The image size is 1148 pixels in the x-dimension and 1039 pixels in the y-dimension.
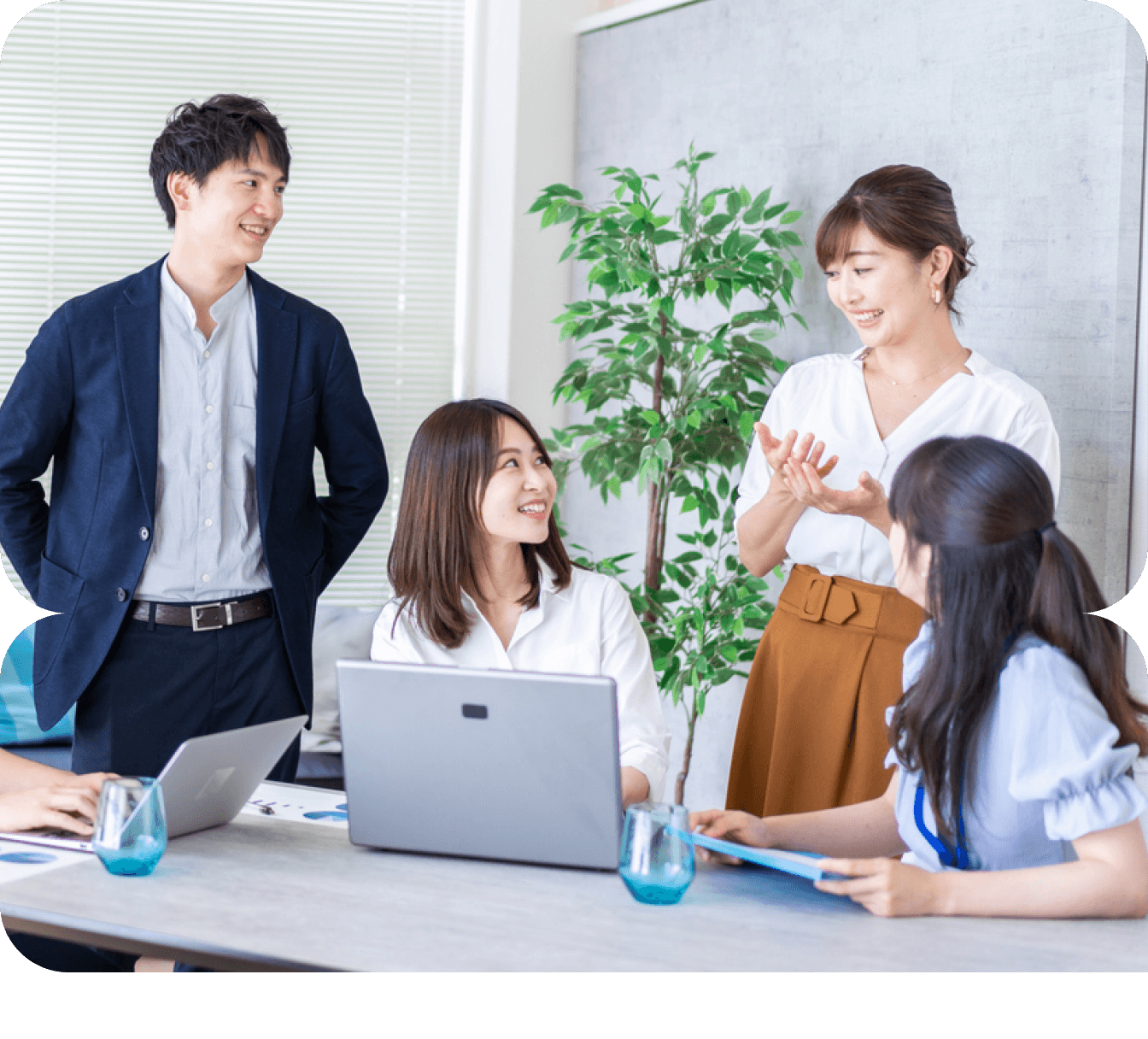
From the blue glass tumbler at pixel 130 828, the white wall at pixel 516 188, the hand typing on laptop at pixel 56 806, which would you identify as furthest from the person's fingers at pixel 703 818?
the white wall at pixel 516 188

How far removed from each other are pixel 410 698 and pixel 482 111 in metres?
3.15

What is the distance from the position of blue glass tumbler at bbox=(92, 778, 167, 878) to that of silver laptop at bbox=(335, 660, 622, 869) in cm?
23

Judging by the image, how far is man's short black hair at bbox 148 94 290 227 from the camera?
246cm

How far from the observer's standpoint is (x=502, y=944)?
1.34 meters

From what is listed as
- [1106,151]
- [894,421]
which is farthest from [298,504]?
[1106,151]

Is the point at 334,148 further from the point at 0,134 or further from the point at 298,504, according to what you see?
the point at 298,504

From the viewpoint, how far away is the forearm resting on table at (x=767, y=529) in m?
2.41

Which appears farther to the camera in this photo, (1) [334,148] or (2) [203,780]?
(1) [334,148]

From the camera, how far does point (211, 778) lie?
66.5 inches

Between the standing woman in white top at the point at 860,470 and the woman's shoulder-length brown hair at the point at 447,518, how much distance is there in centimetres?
53

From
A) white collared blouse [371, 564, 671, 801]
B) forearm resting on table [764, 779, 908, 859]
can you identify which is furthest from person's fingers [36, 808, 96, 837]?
forearm resting on table [764, 779, 908, 859]

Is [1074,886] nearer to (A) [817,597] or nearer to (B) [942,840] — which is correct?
(B) [942,840]

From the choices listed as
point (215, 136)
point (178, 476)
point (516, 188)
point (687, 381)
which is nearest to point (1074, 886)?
point (178, 476)

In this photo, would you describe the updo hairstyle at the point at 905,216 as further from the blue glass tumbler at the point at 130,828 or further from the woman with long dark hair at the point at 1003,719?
the blue glass tumbler at the point at 130,828
